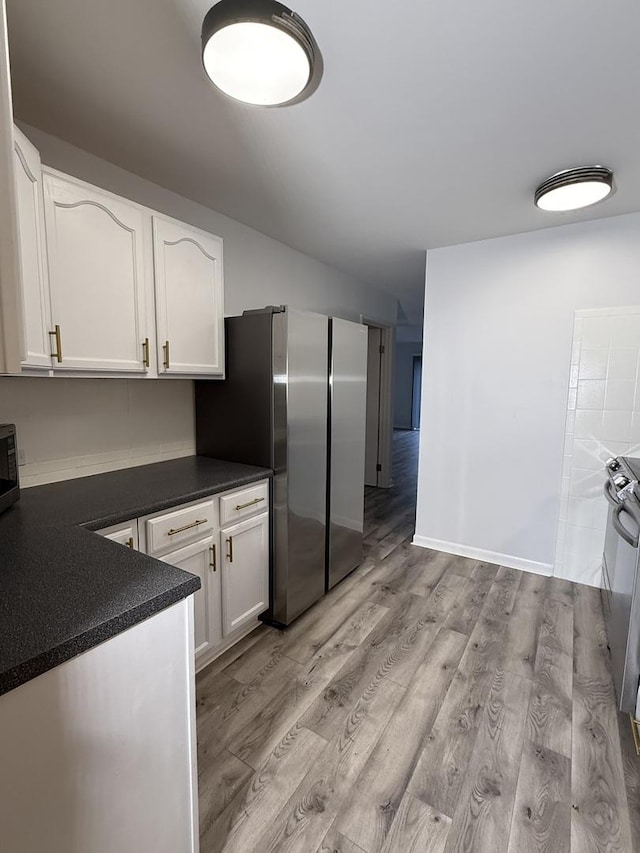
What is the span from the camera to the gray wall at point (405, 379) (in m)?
10.0

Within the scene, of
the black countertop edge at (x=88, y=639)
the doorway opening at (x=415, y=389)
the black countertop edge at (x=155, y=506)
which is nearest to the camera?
the black countertop edge at (x=88, y=639)

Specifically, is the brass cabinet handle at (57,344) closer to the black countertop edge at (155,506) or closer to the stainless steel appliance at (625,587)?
the black countertop edge at (155,506)

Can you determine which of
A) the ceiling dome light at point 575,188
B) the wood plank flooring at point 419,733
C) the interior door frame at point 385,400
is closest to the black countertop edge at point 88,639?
the wood plank flooring at point 419,733

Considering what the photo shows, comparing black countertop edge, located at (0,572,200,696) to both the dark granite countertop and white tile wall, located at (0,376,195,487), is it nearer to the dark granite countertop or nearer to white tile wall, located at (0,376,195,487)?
the dark granite countertop

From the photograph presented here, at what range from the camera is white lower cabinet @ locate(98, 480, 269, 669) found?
5.22 ft

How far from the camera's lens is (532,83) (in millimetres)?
1351

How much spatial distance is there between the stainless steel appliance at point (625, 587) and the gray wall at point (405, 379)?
26.1ft

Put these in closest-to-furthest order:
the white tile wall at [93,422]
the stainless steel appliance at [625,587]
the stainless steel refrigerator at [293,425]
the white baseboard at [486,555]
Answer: the stainless steel appliance at [625,587], the white tile wall at [93,422], the stainless steel refrigerator at [293,425], the white baseboard at [486,555]

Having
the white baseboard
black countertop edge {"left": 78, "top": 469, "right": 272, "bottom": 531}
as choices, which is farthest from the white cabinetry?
the white baseboard

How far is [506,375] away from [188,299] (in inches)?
87.5

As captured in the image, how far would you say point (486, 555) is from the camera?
3018 millimetres

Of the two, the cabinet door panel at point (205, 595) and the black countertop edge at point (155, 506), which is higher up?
the black countertop edge at point (155, 506)

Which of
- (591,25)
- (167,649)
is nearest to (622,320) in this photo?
(591,25)

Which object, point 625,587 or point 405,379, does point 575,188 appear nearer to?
point 625,587
